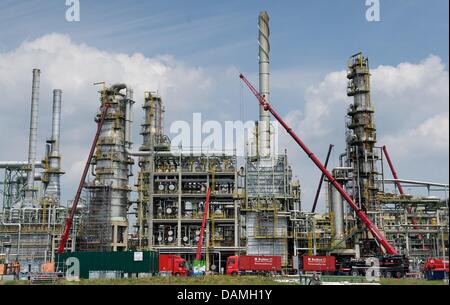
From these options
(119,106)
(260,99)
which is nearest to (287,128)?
(260,99)

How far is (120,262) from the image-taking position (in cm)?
6197

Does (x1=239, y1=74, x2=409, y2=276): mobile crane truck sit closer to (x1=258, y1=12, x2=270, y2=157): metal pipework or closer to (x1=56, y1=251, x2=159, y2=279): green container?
(x1=258, y1=12, x2=270, y2=157): metal pipework

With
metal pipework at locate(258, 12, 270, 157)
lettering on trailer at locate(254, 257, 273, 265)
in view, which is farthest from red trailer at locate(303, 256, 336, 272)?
metal pipework at locate(258, 12, 270, 157)

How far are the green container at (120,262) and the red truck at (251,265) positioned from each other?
9.49 metres

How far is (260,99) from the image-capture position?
263ft

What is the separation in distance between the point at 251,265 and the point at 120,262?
16.0 meters

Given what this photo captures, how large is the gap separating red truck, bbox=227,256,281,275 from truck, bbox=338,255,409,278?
8.72 meters

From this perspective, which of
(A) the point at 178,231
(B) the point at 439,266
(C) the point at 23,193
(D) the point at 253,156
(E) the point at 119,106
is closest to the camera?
(B) the point at 439,266

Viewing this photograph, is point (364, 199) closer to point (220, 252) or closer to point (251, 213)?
point (251, 213)

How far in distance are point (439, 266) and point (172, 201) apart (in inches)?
1928

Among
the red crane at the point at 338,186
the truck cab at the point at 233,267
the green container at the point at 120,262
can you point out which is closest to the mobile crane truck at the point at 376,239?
the red crane at the point at 338,186

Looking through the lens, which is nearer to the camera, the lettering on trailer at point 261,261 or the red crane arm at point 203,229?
the lettering on trailer at point 261,261
